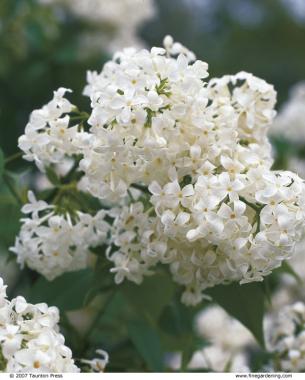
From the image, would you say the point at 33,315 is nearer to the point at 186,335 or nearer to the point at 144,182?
the point at 144,182

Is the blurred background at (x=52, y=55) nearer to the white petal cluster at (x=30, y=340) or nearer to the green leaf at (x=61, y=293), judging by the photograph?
the green leaf at (x=61, y=293)

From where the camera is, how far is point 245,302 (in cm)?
138

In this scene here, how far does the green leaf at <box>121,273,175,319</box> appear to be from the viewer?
147 cm

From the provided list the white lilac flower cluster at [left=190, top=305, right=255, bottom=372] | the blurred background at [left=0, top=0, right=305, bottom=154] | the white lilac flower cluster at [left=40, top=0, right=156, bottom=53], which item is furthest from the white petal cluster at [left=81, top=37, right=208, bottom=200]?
the white lilac flower cluster at [left=40, top=0, right=156, bottom=53]

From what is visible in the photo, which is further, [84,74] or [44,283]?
[84,74]

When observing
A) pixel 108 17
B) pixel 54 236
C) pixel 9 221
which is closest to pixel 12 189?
pixel 9 221

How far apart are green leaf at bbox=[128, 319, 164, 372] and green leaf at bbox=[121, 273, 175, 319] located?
11cm

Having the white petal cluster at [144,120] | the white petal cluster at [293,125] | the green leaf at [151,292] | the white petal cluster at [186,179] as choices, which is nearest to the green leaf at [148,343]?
the green leaf at [151,292]

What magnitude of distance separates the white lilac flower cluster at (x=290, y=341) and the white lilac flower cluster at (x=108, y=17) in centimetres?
179

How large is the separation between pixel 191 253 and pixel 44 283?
1.03 ft

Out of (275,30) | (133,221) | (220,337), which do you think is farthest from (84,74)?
(275,30)

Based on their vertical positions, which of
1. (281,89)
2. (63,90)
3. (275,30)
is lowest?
(63,90)

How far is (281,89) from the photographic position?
20.0ft

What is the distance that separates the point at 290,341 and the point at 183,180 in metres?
0.48
